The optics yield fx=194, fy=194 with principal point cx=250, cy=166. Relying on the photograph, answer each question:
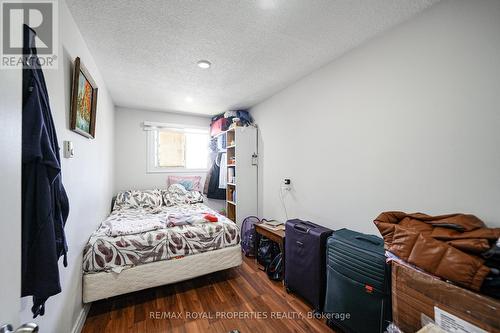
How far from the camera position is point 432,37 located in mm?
1354

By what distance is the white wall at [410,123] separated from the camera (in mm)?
1160

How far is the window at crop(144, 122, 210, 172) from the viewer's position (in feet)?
12.3

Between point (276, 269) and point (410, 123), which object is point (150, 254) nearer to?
point (276, 269)

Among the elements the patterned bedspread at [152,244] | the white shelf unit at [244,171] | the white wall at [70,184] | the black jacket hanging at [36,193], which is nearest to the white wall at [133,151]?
the patterned bedspread at [152,244]

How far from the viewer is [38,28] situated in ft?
3.52

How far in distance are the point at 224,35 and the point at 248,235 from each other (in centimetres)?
258

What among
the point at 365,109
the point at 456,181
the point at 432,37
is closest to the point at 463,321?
the point at 456,181

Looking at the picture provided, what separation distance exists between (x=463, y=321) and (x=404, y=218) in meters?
0.57

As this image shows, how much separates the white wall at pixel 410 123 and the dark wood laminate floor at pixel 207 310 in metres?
0.94

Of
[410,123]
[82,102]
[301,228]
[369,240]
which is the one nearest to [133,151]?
[82,102]

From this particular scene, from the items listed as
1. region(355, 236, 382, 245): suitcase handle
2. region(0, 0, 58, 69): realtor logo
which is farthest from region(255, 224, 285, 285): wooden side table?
region(0, 0, 58, 69): realtor logo

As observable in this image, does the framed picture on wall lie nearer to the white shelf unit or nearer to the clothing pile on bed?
the clothing pile on bed

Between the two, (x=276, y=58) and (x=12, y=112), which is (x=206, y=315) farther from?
(x=276, y=58)

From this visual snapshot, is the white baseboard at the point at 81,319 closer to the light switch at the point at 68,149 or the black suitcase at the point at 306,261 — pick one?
the light switch at the point at 68,149
